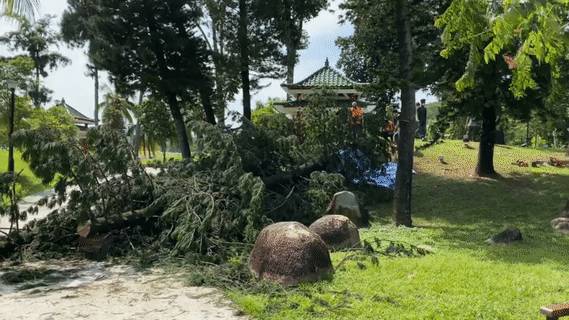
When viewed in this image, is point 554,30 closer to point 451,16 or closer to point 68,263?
point 451,16

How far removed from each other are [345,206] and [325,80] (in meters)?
9.42

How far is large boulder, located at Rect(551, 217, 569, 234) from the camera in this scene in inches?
388

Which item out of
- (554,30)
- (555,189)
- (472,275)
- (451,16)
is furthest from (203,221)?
(555,189)

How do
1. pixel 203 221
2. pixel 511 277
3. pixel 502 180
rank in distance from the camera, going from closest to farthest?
pixel 511 277
pixel 203 221
pixel 502 180

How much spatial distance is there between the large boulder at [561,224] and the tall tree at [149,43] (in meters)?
10.3

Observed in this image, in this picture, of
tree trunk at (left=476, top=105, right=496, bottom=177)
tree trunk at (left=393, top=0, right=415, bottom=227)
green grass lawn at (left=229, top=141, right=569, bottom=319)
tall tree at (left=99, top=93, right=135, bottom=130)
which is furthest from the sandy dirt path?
tall tree at (left=99, top=93, right=135, bottom=130)

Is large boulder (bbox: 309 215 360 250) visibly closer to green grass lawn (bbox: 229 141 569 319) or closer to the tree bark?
green grass lawn (bbox: 229 141 569 319)

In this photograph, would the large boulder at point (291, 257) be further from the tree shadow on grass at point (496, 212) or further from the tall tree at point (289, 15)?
the tall tree at point (289, 15)

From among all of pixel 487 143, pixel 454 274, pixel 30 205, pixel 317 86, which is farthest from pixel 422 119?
pixel 454 274

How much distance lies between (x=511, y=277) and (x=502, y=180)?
8.89 metres

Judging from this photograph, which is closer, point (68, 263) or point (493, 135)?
point (68, 263)

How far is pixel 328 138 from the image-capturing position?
12555 mm

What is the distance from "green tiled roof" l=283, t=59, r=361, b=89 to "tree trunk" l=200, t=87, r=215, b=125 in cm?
279

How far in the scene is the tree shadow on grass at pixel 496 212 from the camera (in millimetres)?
8320
